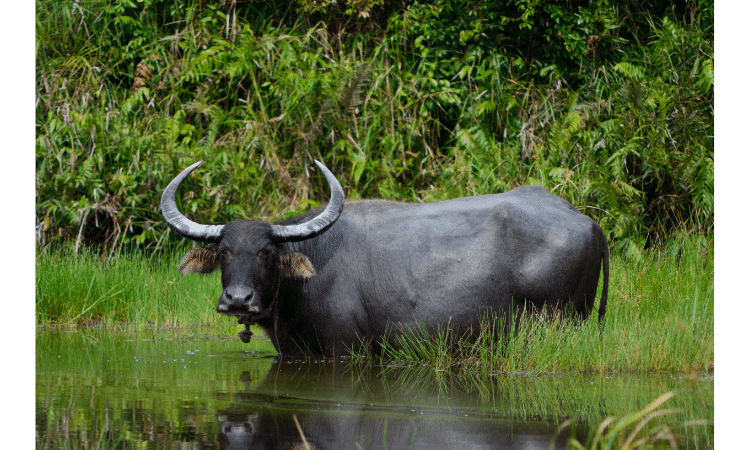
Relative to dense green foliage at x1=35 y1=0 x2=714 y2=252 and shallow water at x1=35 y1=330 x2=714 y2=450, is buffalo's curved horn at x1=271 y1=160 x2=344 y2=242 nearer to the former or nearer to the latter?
shallow water at x1=35 y1=330 x2=714 y2=450

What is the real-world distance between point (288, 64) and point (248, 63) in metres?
0.63

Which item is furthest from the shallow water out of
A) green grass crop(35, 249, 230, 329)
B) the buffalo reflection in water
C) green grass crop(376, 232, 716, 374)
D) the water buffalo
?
green grass crop(35, 249, 230, 329)

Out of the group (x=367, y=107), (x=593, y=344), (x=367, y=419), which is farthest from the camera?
(x=367, y=107)

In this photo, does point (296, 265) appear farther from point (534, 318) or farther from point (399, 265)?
point (534, 318)

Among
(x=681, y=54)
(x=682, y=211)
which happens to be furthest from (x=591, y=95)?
(x=682, y=211)

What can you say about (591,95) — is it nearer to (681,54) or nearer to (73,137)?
(681,54)

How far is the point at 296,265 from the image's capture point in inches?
262

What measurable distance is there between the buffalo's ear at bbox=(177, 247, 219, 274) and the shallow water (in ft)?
2.47

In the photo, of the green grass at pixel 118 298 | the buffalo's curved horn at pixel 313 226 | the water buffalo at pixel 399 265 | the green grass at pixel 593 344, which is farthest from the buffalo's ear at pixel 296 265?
the green grass at pixel 118 298

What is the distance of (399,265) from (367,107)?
586 cm

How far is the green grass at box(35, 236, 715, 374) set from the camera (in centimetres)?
607

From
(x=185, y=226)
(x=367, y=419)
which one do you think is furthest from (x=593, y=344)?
(x=185, y=226)

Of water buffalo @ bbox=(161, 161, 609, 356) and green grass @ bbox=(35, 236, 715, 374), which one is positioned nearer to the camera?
green grass @ bbox=(35, 236, 715, 374)

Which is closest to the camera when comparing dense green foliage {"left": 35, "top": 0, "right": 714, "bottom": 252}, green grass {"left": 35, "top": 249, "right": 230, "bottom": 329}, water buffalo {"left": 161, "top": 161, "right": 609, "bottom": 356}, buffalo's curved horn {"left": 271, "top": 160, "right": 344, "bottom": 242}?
water buffalo {"left": 161, "top": 161, "right": 609, "bottom": 356}
